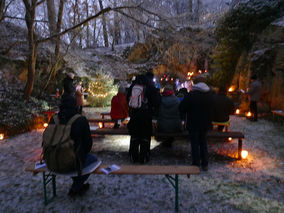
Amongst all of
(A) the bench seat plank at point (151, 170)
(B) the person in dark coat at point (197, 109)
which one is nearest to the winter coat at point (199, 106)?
(B) the person in dark coat at point (197, 109)

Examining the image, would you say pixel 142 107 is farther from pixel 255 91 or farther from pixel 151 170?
pixel 255 91

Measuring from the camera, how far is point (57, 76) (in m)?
13.9

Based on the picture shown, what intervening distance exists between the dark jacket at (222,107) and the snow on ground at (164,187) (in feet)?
2.96

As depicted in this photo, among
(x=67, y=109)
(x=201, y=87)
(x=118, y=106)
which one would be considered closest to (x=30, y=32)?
(x=118, y=106)

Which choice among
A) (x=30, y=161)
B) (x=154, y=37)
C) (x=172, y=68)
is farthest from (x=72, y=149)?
(x=172, y=68)

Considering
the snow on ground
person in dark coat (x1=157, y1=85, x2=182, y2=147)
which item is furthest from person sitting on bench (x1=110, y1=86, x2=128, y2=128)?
person in dark coat (x1=157, y1=85, x2=182, y2=147)

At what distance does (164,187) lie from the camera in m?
3.61

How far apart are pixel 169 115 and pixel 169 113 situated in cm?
5

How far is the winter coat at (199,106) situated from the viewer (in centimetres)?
394

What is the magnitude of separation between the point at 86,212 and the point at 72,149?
3.34 feet

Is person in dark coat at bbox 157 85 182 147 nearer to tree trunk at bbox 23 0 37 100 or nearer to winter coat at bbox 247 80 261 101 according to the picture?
winter coat at bbox 247 80 261 101

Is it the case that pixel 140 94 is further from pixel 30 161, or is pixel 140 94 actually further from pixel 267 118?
pixel 267 118

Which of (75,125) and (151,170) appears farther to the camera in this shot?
(151,170)

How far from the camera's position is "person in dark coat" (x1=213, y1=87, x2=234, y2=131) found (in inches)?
210
